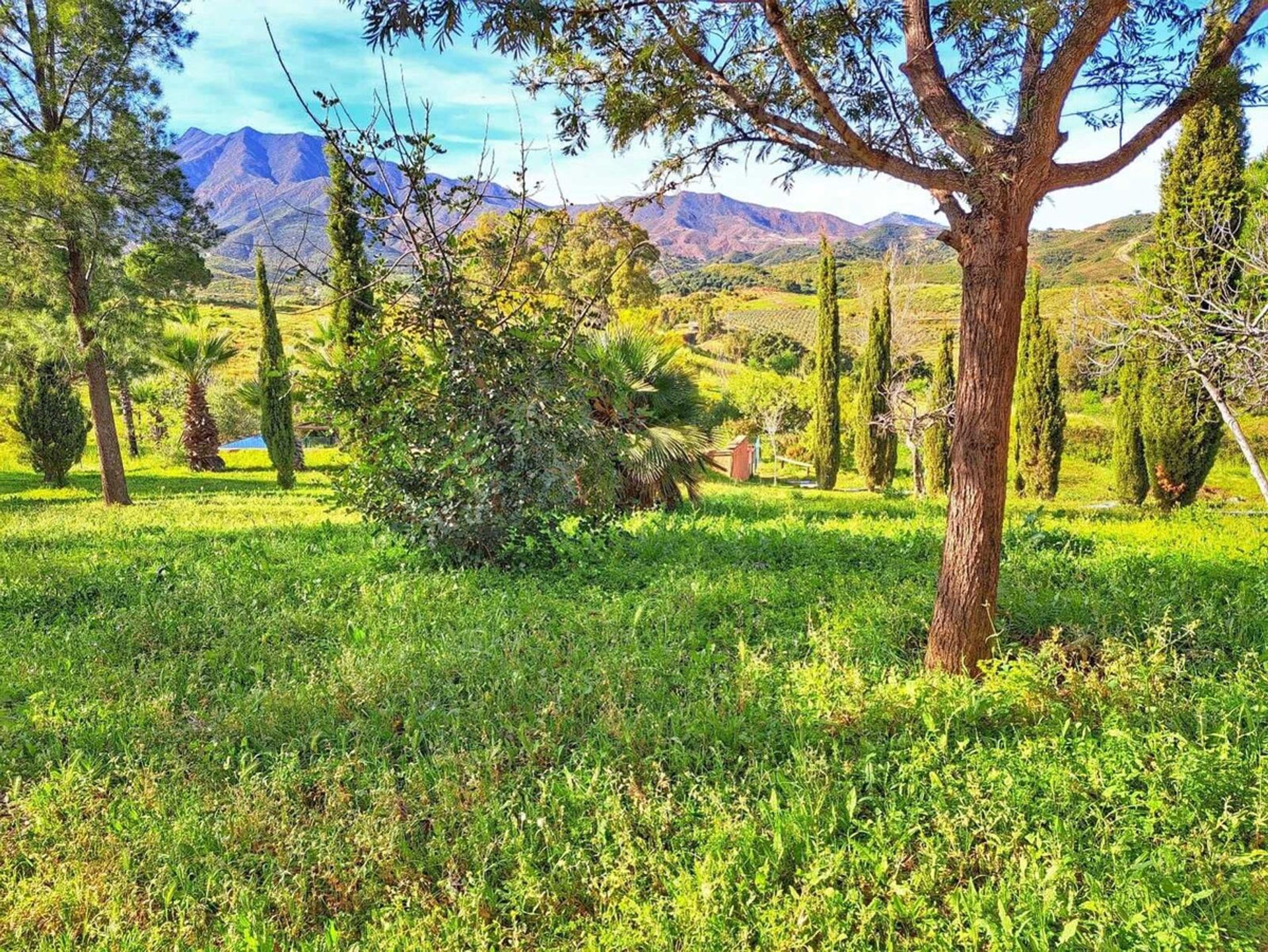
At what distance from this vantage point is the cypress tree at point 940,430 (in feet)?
63.5

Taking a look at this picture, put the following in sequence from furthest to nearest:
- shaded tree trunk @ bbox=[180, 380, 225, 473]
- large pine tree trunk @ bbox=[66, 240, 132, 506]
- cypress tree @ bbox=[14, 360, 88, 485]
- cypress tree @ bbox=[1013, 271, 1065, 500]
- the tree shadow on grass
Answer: shaded tree trunk @ bbox=[180, 380, 225, 473], cypress tree @ bbox=[1013, 271, 1065, 500], cypress tree @ bbox=[14, 360, 88, 485], the tree shadow on grass, large pine tree trunk @ bbox=[66, 240, 132, 506]

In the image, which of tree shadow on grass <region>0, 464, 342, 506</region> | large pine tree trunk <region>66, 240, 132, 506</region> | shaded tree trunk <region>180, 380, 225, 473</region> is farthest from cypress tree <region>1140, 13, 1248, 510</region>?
shaded tree trunk <region>180, 380, 225, 473</region>

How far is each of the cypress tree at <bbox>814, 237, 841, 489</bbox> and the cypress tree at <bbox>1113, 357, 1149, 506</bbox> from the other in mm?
7502

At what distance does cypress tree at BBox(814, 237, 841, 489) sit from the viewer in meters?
20.4

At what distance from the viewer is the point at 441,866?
2439mm

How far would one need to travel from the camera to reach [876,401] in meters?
20.1

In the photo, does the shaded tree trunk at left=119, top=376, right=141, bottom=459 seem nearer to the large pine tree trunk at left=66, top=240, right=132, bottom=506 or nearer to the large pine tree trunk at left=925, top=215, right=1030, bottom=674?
the large pine tree trunk at left=66, top=240, right=132, bottom=506

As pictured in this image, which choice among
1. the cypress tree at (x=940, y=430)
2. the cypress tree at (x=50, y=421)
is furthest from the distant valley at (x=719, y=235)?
the cypress tree at (x=50, y=421)

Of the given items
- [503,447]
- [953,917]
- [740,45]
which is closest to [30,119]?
[503,447]

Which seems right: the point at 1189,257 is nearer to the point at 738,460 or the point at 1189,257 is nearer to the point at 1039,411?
the point at 1039,411

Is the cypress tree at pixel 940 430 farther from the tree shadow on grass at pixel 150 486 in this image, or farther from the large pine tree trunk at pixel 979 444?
the large pine tree trunk at pixel 979 444

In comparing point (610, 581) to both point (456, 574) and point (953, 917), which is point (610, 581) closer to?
point (456, 574)

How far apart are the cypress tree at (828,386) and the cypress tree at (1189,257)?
9.09 metres

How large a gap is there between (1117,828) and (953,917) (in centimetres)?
73
